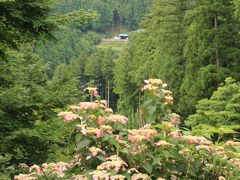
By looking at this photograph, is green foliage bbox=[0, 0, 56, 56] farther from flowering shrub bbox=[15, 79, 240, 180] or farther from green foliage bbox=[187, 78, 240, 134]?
green foliage bbox=[187, 78, 240, 134]

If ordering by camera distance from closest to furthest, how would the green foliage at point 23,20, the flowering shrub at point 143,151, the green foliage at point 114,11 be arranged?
the flowering shrub at point 143,151
the green foliage at point 23,20
the green foliage at point 114,11

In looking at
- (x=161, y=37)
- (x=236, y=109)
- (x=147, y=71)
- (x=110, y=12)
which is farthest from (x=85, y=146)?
(x=110, y=12)

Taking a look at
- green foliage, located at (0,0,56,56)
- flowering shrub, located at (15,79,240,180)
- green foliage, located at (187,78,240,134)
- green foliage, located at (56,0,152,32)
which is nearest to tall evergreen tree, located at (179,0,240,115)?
green foliage, located at (187,78,240,134)

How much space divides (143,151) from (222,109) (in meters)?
12.8

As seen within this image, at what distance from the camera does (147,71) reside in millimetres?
35031

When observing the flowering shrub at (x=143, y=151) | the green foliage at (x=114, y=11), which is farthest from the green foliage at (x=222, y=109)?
the green foliage at (x=114, y=11)

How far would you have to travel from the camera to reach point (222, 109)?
15.1m

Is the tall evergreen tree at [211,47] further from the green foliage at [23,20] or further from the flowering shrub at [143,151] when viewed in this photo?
the flowering shrub at [143,151]

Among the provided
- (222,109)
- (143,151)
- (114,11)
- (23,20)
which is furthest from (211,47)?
(114,11)

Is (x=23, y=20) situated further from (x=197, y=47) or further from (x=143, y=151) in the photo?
(x=197, y=47)

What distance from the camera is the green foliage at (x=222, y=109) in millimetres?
14027

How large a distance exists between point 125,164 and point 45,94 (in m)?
4.32

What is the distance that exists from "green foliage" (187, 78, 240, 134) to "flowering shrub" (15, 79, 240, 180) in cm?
1079

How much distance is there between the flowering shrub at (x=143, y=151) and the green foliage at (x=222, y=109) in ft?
35.4
